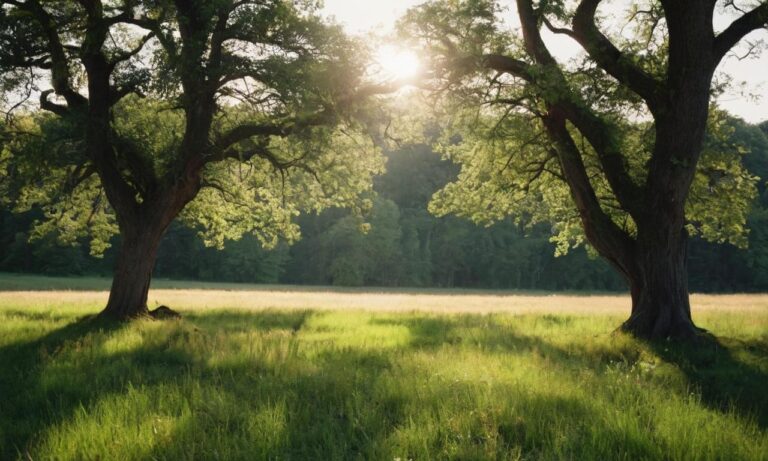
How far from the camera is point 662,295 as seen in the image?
1092cm

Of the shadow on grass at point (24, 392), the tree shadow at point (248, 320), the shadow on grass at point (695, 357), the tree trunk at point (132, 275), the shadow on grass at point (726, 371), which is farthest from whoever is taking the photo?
the tree trunk at point (132, 275)

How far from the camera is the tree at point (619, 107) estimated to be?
1062 centimetres

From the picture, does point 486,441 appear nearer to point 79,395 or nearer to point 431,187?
point 79,395

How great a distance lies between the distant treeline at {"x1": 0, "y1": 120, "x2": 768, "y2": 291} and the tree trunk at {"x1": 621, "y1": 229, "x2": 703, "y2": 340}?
59.1 m

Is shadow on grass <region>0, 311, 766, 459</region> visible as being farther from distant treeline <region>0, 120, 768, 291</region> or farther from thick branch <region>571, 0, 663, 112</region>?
distant treeline <region>0, 120, 768, 291</region>

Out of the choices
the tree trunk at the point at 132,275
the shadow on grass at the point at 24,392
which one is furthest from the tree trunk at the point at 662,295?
the tree trunk at the point at 132,275

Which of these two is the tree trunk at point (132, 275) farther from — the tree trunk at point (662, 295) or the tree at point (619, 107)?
the tree trunk at point (662, 295)

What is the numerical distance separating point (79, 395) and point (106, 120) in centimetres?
971

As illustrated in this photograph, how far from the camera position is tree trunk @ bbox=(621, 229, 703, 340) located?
10781 millimetres

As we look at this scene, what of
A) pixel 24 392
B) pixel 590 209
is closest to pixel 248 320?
pixel 24 392

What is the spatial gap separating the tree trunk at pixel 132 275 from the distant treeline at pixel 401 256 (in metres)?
55.9

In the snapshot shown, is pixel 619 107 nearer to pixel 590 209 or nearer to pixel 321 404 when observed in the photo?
pixel 590 209

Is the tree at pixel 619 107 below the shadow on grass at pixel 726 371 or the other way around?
the other way around

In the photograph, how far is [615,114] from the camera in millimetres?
12969
